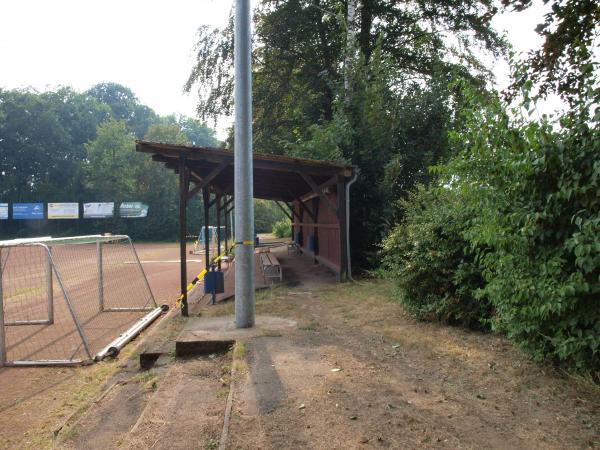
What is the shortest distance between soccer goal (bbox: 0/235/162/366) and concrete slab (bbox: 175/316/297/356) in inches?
50.2

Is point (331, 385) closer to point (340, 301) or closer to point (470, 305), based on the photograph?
point (470, 305)

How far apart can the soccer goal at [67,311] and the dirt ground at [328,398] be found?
95 cm

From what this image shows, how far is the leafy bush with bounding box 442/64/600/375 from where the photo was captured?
370cm

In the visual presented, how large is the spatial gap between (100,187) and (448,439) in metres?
50.9

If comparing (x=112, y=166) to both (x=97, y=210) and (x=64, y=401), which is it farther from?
(x=64, y=401)

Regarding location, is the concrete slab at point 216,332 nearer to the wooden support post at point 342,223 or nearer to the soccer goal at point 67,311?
the soccer goal at point 67,311

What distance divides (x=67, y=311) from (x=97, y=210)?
133ft

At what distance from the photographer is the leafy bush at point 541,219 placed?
12.1ft

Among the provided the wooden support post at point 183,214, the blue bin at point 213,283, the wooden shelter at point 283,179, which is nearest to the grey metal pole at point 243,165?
the wooden shelter at point 283,179

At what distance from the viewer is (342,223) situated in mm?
11672

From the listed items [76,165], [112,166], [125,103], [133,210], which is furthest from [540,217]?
[125,103]

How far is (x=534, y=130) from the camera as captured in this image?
402cm

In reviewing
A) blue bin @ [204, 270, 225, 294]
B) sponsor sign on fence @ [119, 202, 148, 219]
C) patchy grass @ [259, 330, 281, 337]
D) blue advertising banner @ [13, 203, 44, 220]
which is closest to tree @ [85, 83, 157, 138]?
blue advertising banner @ [13, 203, 44, 220]

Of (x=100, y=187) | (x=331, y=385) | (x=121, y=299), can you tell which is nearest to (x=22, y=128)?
(x=100, y=187)
